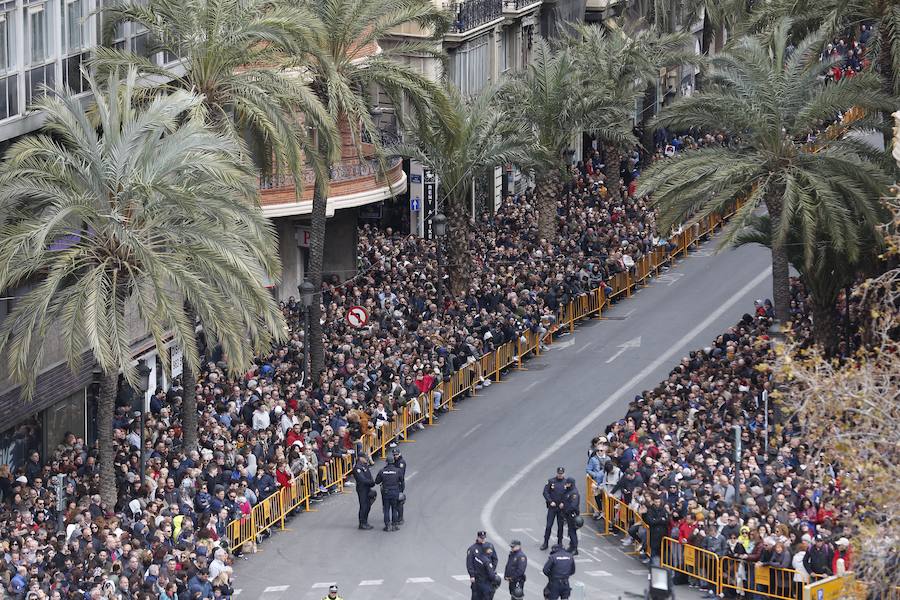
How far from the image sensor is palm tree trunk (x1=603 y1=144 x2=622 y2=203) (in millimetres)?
59719

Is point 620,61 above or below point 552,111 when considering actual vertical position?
above

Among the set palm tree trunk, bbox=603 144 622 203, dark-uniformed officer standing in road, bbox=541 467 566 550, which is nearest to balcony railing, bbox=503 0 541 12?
palm tree trunk, bbox=603 144 622 203

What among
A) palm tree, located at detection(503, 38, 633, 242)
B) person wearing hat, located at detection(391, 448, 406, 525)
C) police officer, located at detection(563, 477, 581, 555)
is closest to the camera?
police officer, located at detection(563, 477, 581, 555)

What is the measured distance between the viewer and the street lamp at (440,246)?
47000 mm

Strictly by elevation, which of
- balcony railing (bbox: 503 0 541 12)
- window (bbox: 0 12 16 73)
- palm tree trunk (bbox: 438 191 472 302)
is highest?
balcony railing (bbox: 503 0 541 12)

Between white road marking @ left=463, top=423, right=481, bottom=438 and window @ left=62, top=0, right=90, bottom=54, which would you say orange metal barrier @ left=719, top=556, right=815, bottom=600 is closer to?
white road marking @ left=463, top=423, right=481, bottom=438

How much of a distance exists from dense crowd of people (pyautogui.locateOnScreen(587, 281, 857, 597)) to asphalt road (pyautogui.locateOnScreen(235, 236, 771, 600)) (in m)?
1.26

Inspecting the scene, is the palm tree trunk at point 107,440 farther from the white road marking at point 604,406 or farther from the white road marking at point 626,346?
the white road marking at point 626,346

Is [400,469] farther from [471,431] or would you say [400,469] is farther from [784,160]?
[784,160]

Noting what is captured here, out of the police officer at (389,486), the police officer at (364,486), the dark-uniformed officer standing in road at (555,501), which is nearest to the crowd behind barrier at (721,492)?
the dark-uniformed officer standing in road at (555,501)

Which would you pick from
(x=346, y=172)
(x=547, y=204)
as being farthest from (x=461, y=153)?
(x=547, y=204)

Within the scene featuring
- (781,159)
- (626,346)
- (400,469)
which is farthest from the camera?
(626,346)

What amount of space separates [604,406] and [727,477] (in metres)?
10.2

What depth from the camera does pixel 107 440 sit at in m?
34.0
